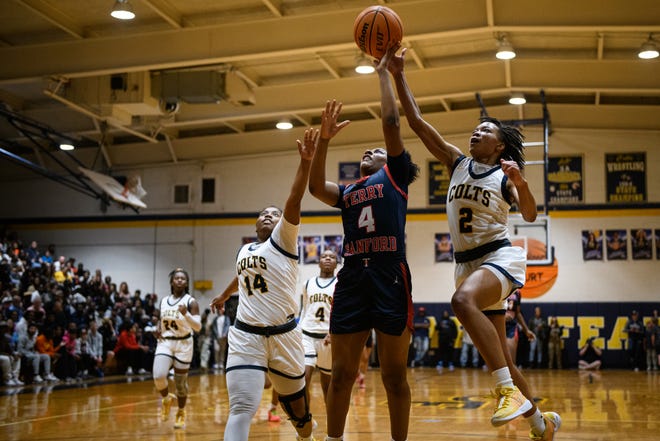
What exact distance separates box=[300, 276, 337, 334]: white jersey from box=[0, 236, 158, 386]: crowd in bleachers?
9.21 m

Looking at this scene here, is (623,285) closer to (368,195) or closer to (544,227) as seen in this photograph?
(544,227)

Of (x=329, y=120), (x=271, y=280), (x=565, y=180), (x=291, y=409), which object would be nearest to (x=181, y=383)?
(x=291, y=409)

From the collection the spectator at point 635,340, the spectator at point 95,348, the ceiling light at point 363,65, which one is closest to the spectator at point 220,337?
the spectator at point 95,348

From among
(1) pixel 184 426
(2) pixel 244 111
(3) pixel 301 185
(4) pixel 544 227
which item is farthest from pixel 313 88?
(3) pixel 301 185

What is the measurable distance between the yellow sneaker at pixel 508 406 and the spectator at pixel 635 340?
64.8 feet

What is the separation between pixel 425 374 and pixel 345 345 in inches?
653

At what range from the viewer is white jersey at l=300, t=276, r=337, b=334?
10852 mm

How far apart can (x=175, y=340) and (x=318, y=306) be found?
2.18 meters

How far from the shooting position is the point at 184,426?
10.5 meters

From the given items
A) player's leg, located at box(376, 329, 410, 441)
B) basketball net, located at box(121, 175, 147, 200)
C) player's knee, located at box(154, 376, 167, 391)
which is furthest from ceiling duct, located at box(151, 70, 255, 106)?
player's leg, located at box(376, 329, 410, 441)

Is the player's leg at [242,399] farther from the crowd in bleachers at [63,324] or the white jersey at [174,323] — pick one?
the crowd in bleachers at [63,324]

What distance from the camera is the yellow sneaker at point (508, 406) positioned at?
16.5 feet

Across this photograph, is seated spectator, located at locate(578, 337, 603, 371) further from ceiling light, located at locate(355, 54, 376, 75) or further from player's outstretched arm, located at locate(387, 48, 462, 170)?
player's outstretched arm, located at locate(387, 48, 462, 170)

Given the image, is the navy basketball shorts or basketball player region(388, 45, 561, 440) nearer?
basketball player region(388, 45, 561, 440)
